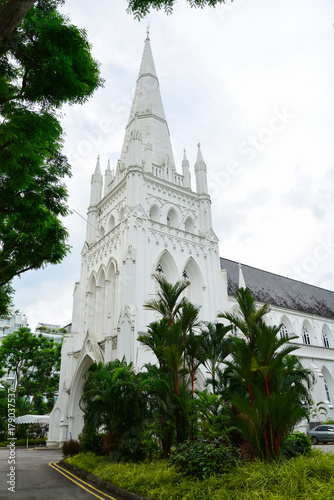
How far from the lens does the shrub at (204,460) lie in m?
7.12

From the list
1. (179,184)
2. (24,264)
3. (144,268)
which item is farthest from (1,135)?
(179,184)

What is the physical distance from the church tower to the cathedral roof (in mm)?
7635

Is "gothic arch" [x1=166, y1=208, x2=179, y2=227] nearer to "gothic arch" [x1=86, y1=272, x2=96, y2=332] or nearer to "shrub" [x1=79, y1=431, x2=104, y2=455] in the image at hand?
"gothic arch" [x1=86, y1=272, x2=96, y2=332]

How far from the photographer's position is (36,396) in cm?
3609

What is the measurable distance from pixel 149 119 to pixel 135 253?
534 inches

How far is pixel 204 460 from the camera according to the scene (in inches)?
285

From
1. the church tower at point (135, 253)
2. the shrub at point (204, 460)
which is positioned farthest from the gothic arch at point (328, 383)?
the shrub at point (204, 460)

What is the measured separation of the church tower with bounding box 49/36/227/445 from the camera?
20.1m

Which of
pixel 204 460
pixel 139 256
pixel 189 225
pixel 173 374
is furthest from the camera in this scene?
pixel 189 225

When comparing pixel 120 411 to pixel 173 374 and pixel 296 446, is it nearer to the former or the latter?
pixel 173 374

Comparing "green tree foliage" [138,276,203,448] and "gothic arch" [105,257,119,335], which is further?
"gothic arch" [105,257,119,335]

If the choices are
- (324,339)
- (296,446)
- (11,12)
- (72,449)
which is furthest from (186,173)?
(324,339)

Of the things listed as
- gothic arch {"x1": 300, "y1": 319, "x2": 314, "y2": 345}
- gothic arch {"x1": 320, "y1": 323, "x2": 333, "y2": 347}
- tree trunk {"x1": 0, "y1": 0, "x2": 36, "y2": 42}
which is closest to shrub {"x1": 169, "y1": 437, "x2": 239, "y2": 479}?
tree trunk {"x1": 0, "y1": 0, "x2": 36, "y2": 42}

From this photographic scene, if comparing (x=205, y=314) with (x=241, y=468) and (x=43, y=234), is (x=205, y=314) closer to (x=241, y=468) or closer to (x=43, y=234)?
(x=43, y=234)
